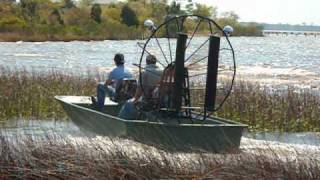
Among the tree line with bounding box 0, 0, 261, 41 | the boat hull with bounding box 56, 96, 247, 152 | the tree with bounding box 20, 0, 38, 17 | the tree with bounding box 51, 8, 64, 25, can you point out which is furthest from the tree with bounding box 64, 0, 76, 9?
the boat hull with bounding box 56, 96, 247, 152

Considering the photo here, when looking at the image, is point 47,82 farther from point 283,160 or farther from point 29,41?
point 29,41

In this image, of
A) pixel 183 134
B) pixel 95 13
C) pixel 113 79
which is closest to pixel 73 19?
pixel 95 13

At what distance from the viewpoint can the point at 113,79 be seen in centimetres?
1681

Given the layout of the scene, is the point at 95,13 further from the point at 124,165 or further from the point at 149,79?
the point at 124,165

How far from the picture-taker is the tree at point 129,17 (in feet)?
396

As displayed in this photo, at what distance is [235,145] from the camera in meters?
13.5

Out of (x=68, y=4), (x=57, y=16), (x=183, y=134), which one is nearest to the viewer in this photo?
(x=183, y=134)

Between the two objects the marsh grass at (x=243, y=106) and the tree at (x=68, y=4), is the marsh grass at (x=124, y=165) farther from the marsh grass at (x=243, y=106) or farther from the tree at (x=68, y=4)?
the tree at (x=68, y=4)

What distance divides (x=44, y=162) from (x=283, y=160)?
9.90 ft

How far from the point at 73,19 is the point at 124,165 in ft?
343

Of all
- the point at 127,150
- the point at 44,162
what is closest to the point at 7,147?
the point at 44,162

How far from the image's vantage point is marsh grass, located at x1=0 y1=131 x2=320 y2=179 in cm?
841

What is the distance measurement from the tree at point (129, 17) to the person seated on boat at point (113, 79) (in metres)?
104

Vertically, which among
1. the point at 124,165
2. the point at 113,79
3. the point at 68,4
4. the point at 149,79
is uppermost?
the point at 149,79
